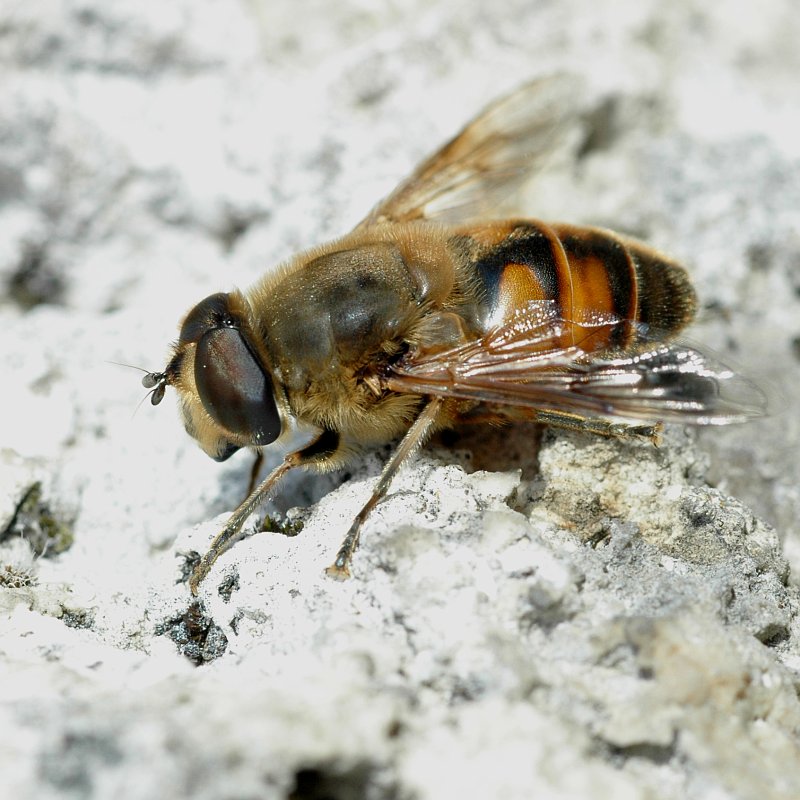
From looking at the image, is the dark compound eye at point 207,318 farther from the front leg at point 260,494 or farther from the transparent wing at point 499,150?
the transparent wing at point 499,150

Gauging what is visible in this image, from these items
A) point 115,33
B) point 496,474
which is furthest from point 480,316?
point 115,33

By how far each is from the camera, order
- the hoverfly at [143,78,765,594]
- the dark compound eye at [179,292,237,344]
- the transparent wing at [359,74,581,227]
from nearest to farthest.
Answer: the hoverfly at [143,78,765,594] → the dark compound eye at [179,292,237,344] → the transparent wing at [359,74,581,227]

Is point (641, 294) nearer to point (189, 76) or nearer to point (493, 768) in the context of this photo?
point (493, 768)

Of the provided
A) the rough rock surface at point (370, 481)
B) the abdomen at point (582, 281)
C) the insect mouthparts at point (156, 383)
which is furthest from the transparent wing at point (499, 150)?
the insect mouthparts at point (156, 383)

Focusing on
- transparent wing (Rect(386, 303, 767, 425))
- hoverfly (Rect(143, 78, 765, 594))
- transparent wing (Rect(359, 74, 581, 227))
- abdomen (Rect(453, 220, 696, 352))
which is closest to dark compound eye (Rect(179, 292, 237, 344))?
hoverfly (Rect(143, 78, 765, 594))

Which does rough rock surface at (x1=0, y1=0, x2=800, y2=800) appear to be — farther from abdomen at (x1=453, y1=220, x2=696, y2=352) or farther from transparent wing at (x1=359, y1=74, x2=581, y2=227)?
abdomen at (x1=453, y1=220, x2=696, y2=352)

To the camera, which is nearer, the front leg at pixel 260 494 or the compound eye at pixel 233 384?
the front leg at pixel 260 494
